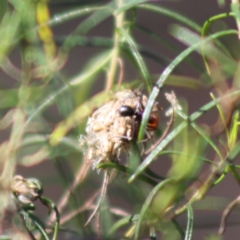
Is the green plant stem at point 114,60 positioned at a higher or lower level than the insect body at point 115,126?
higher

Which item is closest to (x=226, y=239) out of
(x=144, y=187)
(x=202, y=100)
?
(x=202, y=100)

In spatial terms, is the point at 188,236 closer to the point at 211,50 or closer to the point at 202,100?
the point at 211,50

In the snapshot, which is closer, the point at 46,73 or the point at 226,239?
the point at 46,73

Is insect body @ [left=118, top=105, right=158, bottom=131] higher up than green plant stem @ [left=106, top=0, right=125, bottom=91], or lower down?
lower down

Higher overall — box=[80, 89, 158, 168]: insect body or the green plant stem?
the green plant stem

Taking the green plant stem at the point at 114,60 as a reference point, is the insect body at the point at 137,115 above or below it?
below

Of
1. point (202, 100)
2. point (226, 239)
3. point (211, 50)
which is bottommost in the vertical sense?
point (226, 239)

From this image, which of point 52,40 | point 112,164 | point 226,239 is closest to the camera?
point 112,164

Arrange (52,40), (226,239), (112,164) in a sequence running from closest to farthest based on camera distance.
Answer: (112,164) → (52,40) → (226,239)
